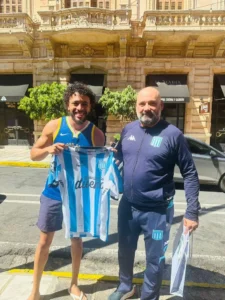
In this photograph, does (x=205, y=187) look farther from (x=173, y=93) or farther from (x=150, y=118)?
(x=173, y=93)

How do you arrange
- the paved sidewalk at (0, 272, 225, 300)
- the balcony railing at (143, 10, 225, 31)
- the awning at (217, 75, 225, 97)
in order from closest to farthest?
the paved sidewalk at (0, 272, 225, 300)
the balcony railing at (143, 10, 225, 31)
the awning at (217, 75, 225, 97)

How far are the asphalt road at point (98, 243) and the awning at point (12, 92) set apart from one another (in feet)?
28.4

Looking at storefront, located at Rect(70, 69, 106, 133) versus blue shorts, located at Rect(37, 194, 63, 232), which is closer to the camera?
blue shorts, located at Rect(37, 194, 63, 232)

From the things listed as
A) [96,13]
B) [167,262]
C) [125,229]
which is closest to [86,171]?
[125,229]

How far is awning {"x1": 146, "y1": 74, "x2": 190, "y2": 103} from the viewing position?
1342 centimetres

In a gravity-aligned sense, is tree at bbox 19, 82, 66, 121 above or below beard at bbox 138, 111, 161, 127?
above

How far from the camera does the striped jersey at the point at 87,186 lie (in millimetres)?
2391

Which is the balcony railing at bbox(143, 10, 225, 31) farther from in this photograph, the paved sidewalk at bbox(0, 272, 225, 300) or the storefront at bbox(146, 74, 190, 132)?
the paved sidewalk at bbox(0, 272, 225, 300)

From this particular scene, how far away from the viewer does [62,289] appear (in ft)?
8.80

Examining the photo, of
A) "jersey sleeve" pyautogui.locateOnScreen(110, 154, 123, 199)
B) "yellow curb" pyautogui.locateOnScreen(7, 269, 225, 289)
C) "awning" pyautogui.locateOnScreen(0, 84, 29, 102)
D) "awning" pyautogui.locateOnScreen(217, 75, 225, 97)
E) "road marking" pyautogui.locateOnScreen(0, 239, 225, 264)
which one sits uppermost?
"awning" pyautogui.locateOnScreen(217, 75, 225, 97)

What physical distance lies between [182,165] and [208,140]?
42.0 feet

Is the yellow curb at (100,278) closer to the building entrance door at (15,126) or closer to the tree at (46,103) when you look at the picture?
the tree at (46,103)

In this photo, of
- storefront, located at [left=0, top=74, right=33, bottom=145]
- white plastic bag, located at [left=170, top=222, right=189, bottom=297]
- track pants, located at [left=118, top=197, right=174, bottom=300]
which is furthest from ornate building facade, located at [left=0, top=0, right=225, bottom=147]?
white plastic bag, located at [left=170, top=222, right=189, bottom=297]

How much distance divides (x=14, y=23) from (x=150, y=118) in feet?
44.6
